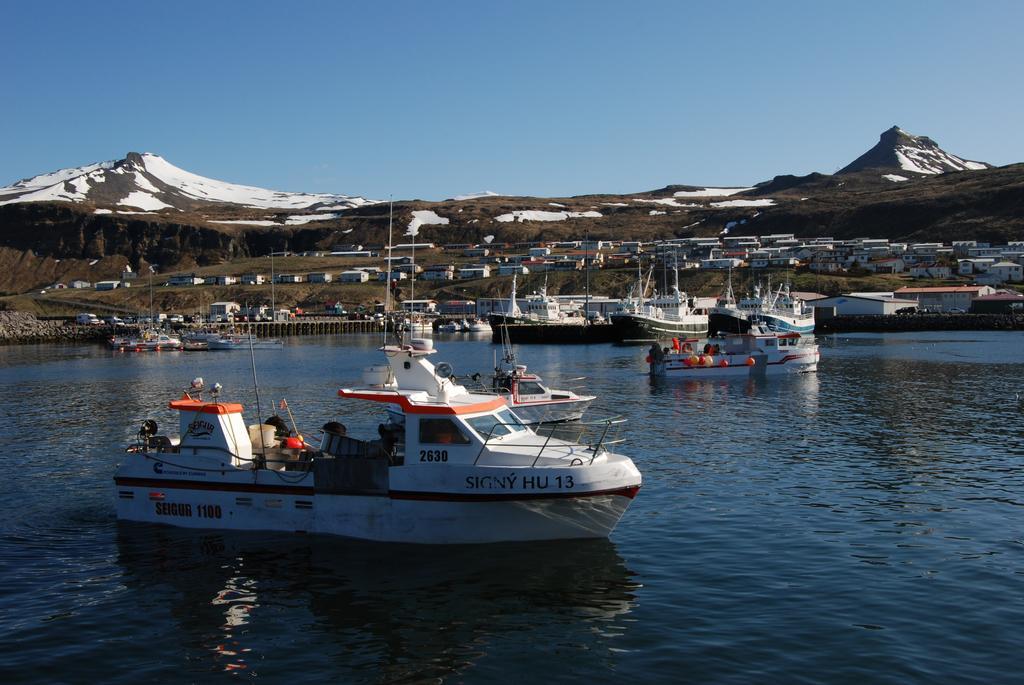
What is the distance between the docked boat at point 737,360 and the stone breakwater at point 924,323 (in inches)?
2543

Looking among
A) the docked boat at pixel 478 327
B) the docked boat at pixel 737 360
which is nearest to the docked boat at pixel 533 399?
the docked boat at pixel 737 360

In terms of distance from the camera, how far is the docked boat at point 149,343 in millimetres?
111250

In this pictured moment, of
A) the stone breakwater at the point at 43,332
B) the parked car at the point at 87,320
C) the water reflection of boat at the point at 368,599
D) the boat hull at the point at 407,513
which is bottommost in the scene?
the water reflection of boat at the point at 368,599

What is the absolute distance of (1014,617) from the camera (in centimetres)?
1554

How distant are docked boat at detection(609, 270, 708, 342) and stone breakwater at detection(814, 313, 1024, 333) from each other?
20098 millimetres

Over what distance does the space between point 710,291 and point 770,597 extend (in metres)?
159

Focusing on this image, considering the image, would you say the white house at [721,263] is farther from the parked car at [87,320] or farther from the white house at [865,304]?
the parked car at [87,320]

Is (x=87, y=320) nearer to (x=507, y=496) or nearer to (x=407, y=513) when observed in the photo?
(x=407, y=513)

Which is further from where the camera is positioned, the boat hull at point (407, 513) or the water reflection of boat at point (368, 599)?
the boat hull at point (407, 513)

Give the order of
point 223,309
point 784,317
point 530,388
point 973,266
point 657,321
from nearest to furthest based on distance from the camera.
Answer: point 530,388
point 784,317
point 657,321
point 973,266
point 223,309

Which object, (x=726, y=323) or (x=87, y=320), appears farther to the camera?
(x=87, y=320)

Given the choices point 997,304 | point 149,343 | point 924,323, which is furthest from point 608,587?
point 997,304

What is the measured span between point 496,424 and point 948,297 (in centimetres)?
13995

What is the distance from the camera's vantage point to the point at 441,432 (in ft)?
63.0
